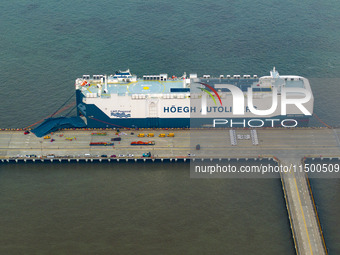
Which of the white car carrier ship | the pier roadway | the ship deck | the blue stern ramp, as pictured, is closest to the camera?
the pier roadway

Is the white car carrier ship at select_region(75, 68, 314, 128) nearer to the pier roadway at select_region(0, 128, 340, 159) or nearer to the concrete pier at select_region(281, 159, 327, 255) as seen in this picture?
the pier roadway at select_region(0, 128, 340, 159)

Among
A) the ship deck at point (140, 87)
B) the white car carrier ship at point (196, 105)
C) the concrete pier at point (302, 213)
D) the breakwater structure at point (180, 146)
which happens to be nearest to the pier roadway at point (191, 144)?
the breakwater structure at point (180, 146)

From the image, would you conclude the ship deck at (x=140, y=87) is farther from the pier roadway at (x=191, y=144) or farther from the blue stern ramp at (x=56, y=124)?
the pier roadway at (x=191, y=144)

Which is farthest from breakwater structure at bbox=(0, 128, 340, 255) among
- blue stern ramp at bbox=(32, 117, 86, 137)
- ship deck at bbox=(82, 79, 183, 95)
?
ship deck at bbox=(82, 79, 183, 95)

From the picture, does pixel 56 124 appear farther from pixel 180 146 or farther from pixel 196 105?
pixel 196 105

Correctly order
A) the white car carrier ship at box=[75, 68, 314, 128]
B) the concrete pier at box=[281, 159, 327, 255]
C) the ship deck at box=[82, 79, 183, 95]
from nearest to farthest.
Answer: the concrete pier at box=[281, 159, 327, 255] → the white car carrier ship at box=[75, 68, 314, 128] → the ship deck at box=[82, 79, 183, 95]

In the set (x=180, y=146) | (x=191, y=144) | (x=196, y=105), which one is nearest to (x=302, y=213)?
(x=191, y=144)

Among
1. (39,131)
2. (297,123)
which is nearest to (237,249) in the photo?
(297,123)

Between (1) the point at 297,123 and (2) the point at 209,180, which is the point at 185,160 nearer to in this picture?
(2) the point at 209,180
